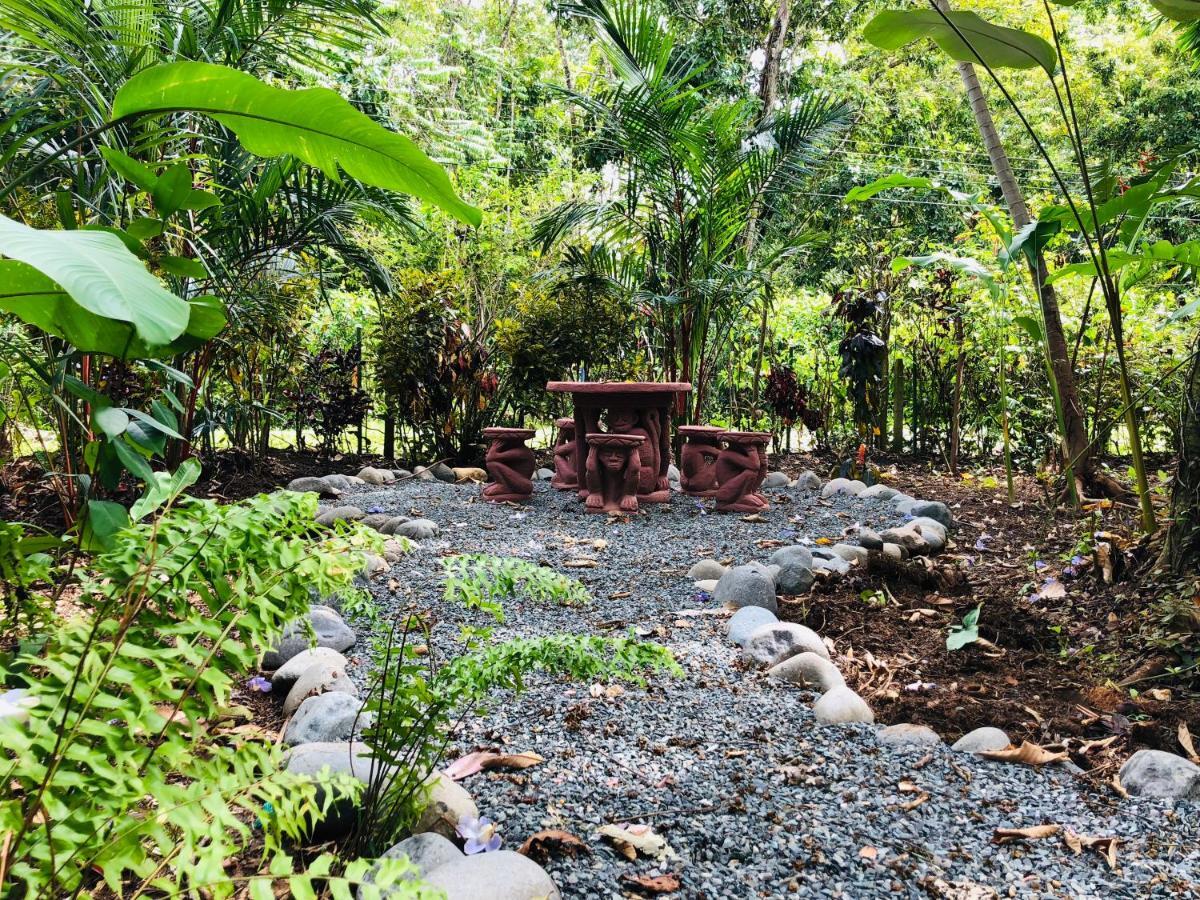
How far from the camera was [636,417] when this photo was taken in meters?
5.10

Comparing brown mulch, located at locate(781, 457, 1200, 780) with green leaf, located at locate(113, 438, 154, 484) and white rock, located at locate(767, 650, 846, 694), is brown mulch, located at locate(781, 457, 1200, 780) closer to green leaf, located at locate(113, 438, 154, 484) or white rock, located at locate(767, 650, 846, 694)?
white rock, located at locate(767, 650, 846, 694)

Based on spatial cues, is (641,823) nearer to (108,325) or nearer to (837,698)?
(837,698)

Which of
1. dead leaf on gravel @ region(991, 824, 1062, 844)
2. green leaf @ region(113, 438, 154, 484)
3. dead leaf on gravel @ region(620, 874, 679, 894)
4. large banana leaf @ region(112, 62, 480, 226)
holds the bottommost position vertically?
dead leaf on gravel @ region(620, 874, 679, 894)

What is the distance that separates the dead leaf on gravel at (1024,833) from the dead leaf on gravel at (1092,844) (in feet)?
0.08

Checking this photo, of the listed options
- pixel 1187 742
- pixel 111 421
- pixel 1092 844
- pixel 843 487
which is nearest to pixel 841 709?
pixel 1092 844

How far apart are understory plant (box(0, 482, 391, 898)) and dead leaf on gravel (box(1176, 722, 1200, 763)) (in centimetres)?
185

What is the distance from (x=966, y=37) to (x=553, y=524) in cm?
292

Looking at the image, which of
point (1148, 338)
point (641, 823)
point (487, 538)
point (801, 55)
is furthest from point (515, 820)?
point (801, 55)

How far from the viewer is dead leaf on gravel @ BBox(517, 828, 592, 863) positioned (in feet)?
4.72

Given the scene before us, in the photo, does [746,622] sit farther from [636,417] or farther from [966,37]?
[636,417]

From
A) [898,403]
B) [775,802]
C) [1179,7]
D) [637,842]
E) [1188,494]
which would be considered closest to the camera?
[637,842]

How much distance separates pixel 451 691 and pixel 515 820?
374mm

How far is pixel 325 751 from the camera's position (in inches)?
62.4

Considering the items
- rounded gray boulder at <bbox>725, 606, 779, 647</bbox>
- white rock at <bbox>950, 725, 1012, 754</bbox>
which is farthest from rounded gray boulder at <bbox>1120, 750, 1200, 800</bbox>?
rounded gray boulder at <bbox>725, 606, 779, 647</bbox>
